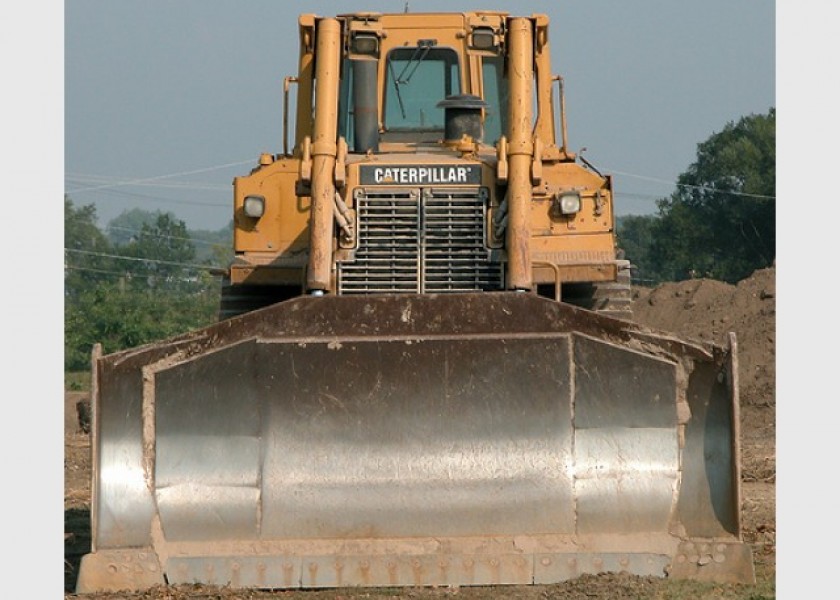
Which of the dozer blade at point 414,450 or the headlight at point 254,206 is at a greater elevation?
the headlight at point 254,206

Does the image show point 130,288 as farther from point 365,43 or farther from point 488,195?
point 488,195

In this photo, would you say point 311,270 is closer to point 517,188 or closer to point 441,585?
point 517,188

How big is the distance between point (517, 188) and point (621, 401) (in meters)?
1.83

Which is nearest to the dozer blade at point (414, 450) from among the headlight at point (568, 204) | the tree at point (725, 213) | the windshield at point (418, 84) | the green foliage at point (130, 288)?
the headlight at point (568, 204)

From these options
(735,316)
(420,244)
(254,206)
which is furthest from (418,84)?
(735,316)

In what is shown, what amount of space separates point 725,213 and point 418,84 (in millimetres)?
39433

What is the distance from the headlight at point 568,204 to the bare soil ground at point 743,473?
5.47 ft

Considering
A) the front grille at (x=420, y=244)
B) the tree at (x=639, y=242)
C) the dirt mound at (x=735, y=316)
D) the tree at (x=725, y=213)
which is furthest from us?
the tree at (x=639, y=242)

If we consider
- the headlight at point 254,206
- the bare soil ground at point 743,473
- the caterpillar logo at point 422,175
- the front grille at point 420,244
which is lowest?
the bare soil ground at point 743,473

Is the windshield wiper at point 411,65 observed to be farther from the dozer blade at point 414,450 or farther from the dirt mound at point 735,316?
the dirt mound at point 735,316

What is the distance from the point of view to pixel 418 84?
36.3 ft

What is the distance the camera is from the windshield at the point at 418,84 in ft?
36.1

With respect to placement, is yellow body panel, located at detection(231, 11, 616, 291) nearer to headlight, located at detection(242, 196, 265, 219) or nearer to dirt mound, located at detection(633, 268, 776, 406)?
headlight, located at detection(242, 196, 265, 219)

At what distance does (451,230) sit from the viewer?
9.82 metres
